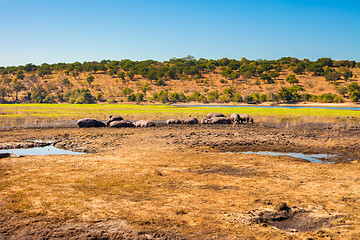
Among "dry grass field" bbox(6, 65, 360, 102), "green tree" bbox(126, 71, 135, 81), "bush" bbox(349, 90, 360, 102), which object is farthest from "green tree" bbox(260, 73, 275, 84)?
"green tree" bbox(126, 71, 135, 81)

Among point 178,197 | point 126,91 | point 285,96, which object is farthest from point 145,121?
point 126,91

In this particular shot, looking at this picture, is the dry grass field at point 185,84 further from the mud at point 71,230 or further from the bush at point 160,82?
the mud at point 71,230

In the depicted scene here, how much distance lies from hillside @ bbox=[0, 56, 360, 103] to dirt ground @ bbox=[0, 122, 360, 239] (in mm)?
60108

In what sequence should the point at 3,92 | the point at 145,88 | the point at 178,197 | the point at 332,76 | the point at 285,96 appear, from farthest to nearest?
the point at 3,92, the point at 145,88, the point at 332,76, the point at 285,96, the point at 178,197

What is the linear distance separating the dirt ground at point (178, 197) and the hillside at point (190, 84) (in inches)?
2366

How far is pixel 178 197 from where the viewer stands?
769 centimetres

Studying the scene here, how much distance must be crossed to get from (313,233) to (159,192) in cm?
376

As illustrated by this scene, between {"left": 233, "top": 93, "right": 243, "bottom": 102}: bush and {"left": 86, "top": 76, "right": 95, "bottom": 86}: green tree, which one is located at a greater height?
{"left": 86, "top": 76, "right": 95, "bottom": 86}: green tree

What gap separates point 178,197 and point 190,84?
83.7 metres

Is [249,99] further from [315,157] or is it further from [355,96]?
[315,157]

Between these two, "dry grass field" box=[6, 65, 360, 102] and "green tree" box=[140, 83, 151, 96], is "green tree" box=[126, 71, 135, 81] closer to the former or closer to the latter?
"dry grass field" box=[6, 65, 360, 102]

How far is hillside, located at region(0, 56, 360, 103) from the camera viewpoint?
7394 cm

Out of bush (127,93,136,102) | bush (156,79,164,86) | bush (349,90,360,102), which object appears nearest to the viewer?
bush (349,90,360,102)

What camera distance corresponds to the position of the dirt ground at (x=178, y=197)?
5.98 meters
